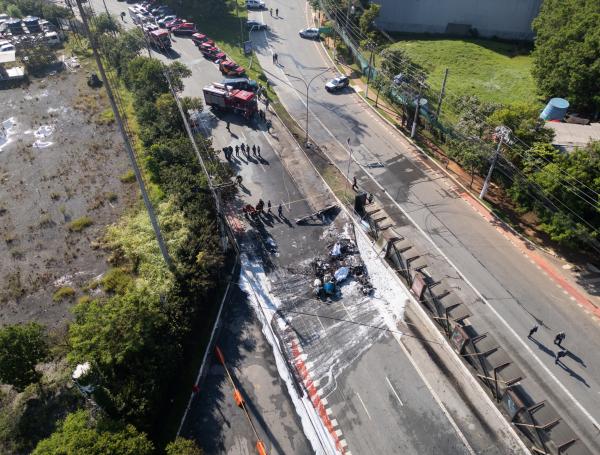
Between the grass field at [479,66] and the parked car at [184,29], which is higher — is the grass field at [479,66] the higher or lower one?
the lower one

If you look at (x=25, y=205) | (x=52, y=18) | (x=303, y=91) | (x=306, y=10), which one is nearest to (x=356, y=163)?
(x=303, y=91)

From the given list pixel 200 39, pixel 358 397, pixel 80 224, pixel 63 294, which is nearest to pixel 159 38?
pixel 200 39

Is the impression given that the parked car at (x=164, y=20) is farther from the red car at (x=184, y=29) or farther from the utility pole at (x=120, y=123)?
the utility pole at (x=120, y=123)

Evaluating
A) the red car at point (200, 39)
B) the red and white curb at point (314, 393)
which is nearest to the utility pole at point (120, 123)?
the red and white curb at point (314, 393)

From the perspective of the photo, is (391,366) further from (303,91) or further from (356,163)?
(303,91)

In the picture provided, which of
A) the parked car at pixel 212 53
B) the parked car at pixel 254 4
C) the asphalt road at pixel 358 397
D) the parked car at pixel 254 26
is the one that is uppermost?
the parked car at pixel 254 4

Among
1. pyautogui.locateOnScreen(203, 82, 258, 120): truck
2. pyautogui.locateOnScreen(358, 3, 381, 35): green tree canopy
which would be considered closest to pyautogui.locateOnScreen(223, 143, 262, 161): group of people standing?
pyautogui.locateOnScreen(203, 82, 258, 120): truck
